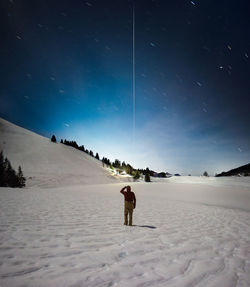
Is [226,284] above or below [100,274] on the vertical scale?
below

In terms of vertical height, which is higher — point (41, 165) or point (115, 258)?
point (41, 165)

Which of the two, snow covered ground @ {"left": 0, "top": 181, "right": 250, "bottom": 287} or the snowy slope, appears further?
the snowy slope

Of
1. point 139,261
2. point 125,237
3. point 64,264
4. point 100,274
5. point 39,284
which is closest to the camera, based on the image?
point 39,284

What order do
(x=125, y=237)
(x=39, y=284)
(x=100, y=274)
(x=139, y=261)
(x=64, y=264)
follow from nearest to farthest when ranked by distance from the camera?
(x=39, y=284) → (x=100, y=274) → (x=64, y=264) → (x=139, y=261) → (x=125, y=237)

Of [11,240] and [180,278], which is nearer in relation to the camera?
[180,278]

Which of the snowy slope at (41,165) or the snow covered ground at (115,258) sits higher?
the snowy slope at (41,165)

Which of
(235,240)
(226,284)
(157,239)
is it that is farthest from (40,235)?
(235,240)

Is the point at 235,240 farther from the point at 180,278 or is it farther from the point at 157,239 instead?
the point at 180,278

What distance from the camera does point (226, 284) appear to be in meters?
3.23

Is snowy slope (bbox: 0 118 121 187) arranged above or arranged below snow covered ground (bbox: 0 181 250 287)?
above

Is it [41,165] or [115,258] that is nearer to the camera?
[115,258]

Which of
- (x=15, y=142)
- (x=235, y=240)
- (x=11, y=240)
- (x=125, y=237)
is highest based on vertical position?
(x=15, y=142)

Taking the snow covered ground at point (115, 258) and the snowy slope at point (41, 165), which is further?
the snowy slope at point (41, 165)

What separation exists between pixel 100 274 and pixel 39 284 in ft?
3.80
